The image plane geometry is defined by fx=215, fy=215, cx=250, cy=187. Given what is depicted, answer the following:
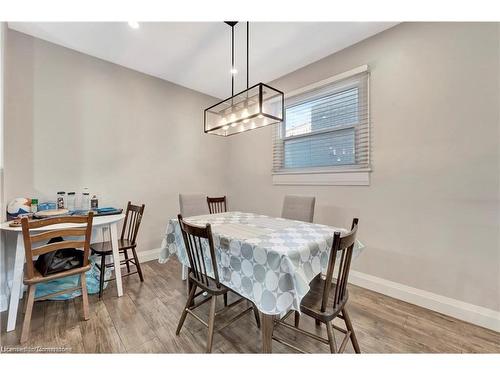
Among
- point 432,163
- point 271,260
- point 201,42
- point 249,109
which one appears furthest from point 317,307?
point 201,42

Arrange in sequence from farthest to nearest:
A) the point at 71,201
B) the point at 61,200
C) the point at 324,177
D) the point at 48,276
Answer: the point at 324,177
the point at 71,201
the point at 61,200
the point at 48,276

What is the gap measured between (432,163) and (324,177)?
1.04m

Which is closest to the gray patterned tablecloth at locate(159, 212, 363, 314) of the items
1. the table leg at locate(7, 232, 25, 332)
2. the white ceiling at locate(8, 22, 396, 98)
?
the table leg at locate(7, 232, 25, 332)

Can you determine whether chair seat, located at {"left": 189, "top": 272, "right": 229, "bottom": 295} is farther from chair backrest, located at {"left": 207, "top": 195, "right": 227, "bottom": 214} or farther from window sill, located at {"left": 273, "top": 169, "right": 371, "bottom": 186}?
window sill, located at {"left": 273, "top": 169, "right": 371, "bottom": 186}

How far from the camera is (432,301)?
1954 mm

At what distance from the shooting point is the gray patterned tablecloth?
1.22m

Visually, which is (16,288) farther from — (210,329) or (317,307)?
(317,307)

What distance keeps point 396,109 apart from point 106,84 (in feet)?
11.3

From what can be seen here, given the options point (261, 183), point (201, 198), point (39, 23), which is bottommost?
point (201, 198)

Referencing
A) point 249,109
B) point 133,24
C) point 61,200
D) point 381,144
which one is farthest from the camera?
point 61,200

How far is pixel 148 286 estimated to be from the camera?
2395 millimetres
